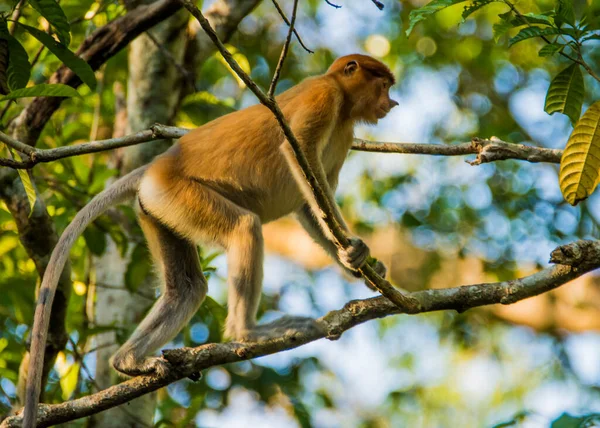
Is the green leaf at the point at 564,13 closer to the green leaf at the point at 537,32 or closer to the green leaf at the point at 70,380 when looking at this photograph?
the green leaf at the point at 537,32

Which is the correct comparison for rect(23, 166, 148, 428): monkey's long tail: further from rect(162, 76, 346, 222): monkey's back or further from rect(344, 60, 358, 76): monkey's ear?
rect(344, 60, 358, 76): monkey's ear

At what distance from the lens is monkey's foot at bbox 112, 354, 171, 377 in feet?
12.7

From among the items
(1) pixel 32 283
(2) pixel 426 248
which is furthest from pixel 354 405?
(1) pixel 32 283

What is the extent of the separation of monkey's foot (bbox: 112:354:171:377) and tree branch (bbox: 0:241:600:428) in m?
0.30

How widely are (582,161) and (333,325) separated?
1379 mm

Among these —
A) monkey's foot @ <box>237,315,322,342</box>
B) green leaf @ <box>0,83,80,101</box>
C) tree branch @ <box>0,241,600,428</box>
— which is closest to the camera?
green leaf @ <box>0,83,80,101</box>

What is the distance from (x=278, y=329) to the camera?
401 cm

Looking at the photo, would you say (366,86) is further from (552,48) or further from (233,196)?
(552,48)

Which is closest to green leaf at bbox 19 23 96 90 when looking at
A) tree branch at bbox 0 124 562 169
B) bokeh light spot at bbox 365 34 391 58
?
tree branch at bbox 0 124 562 169

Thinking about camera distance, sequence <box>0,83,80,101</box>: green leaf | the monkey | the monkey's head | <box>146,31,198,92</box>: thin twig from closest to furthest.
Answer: <box>0,83,80,101</box>: green leaf → the monkey → the monkey's head → <box>146,31,198,92</box>: thin twig

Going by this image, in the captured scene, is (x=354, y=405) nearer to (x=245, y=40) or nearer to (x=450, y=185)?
(x=450, y=185)

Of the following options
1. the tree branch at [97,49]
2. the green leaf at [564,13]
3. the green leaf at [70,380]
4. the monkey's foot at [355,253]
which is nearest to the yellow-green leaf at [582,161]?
the green leaf at [564,13]

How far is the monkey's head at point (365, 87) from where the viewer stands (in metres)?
4.93

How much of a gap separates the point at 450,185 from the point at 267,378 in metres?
4.07
